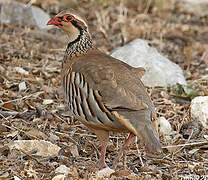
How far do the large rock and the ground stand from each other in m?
0.20

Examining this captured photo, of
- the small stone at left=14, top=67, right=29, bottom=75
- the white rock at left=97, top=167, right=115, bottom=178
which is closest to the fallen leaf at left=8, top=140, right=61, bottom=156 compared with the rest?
the white rock at left=97, top=167, right=115, bottom=178

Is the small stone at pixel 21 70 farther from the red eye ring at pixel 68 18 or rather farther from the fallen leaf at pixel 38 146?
the fallen leaf at pixel 38 146

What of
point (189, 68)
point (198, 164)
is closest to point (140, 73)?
point (198, 164)

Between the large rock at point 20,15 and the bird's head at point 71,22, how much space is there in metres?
3.24

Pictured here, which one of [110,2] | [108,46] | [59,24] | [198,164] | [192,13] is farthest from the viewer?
[192,13]

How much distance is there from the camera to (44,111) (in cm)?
521

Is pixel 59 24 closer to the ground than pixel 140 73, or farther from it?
farther from it

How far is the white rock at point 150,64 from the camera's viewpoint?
6.29 m

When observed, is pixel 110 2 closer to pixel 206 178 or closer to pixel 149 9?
pixel 149 9

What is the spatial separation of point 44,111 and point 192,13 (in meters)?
6.13

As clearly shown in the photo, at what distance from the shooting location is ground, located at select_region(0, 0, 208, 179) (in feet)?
13.7

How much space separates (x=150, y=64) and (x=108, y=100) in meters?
2.66

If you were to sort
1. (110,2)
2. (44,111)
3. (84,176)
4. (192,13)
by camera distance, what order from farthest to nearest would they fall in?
1. (192,13)
2. (110,2)
3. (44,111)
4. (84,176)

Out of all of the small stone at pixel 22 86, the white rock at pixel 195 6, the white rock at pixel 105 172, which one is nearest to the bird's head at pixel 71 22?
the small stone at pixel 22 86
